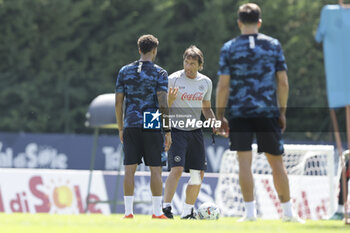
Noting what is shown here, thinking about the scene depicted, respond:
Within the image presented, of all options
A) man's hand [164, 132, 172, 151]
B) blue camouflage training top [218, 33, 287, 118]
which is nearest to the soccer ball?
man's hand [164, 132, 172, 151]

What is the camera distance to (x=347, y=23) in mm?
6863

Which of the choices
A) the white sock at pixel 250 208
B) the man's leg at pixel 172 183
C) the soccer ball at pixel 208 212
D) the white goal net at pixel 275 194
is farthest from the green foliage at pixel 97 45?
the white sock at pixel 250 208

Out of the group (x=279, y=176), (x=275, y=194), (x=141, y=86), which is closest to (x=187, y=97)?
(x=141, y=86)

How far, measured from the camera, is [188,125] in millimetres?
9953

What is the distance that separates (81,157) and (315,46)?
47.8 ft

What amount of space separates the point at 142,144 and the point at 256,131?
211 centimetres

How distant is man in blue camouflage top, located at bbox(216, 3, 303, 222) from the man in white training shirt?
2.53m

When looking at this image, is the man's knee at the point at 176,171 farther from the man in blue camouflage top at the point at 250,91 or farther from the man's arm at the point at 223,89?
the man's arm at the point at 223,89

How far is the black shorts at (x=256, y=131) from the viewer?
23.7 feet

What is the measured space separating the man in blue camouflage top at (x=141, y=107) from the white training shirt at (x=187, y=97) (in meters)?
0.79

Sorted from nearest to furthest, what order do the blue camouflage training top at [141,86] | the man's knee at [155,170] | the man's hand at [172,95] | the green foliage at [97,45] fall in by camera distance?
the blue camouflage training top at [141,86], the man's knee at [155,170], the man's hand at [172,95], the green foliage at [97,45]

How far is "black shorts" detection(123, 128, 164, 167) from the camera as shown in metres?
9.02

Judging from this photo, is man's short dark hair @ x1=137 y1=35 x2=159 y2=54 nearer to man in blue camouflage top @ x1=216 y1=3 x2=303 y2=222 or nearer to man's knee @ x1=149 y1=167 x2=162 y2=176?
man's knee @ x1=149 y1=167 x2=162 y2=176

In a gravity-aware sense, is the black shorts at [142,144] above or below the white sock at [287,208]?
above
